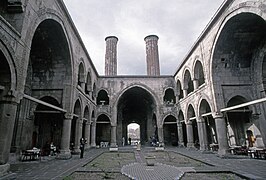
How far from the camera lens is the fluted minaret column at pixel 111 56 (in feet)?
95.5

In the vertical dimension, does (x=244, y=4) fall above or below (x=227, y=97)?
above

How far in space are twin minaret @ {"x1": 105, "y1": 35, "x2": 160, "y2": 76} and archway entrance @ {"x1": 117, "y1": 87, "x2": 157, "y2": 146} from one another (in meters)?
5.24

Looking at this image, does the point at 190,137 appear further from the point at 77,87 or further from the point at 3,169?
the point at 3,169

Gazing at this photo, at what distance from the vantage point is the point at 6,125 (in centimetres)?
593

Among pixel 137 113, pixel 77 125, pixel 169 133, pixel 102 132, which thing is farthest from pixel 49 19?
pixel 137 113

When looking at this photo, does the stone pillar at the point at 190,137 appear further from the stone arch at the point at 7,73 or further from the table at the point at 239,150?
the stone arch at the point at 7,73

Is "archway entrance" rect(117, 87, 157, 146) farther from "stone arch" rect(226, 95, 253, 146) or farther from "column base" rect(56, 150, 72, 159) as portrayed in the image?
"column base" rect(56, 150, 72, 159)

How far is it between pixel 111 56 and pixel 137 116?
11.7 meters

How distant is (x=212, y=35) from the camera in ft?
38.5

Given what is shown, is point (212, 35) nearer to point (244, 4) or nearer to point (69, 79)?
point (244, 4)

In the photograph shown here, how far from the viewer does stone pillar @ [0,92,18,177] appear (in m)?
5.76

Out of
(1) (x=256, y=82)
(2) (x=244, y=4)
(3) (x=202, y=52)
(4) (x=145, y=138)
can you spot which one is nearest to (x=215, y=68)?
(3) (x=202, y=52)

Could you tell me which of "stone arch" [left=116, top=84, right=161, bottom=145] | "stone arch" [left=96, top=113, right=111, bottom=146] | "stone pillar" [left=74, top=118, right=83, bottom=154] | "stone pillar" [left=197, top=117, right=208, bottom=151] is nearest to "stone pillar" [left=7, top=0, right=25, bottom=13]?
"stone pillar" [left=74, top=118, right=83, bottom=154]

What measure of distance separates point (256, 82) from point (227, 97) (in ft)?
7.03
